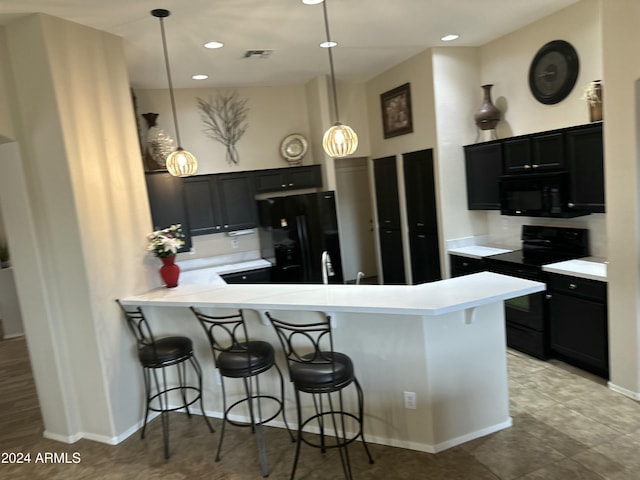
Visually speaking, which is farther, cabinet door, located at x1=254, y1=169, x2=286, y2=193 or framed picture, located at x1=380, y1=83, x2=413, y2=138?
cabinet door, located at x1=254, y1=169, x2=286, y2=193

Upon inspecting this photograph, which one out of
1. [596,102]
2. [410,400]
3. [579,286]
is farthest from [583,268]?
[410,400]

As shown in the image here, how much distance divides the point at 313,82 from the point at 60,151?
11.2ft

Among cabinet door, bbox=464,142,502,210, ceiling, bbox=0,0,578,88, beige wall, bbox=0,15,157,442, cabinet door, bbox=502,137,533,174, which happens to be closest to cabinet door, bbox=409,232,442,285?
cabinet door, bbox=464,142,502,210

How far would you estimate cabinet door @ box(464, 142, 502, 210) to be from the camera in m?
4.56

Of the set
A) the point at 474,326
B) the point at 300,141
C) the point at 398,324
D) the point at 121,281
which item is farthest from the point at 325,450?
the point at 300,141

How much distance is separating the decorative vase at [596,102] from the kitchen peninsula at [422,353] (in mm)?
1743

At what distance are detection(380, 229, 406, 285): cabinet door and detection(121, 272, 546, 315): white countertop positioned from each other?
107 inches

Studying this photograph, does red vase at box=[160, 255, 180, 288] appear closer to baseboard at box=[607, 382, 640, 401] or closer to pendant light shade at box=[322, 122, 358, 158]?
pendant light shade at box=[322, 122, 358, 158]

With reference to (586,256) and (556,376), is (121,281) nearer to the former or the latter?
(556,376)

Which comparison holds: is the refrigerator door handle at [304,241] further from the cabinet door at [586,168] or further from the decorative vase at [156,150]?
the cabinet door at [586,168]

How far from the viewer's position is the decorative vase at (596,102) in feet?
11.6

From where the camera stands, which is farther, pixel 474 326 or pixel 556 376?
pixel 556 376

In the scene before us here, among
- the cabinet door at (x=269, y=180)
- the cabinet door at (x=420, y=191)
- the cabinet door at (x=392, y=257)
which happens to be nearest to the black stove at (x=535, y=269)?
the cabinet door at (x=420, y=191)

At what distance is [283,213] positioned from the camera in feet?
Answer: 17.2
